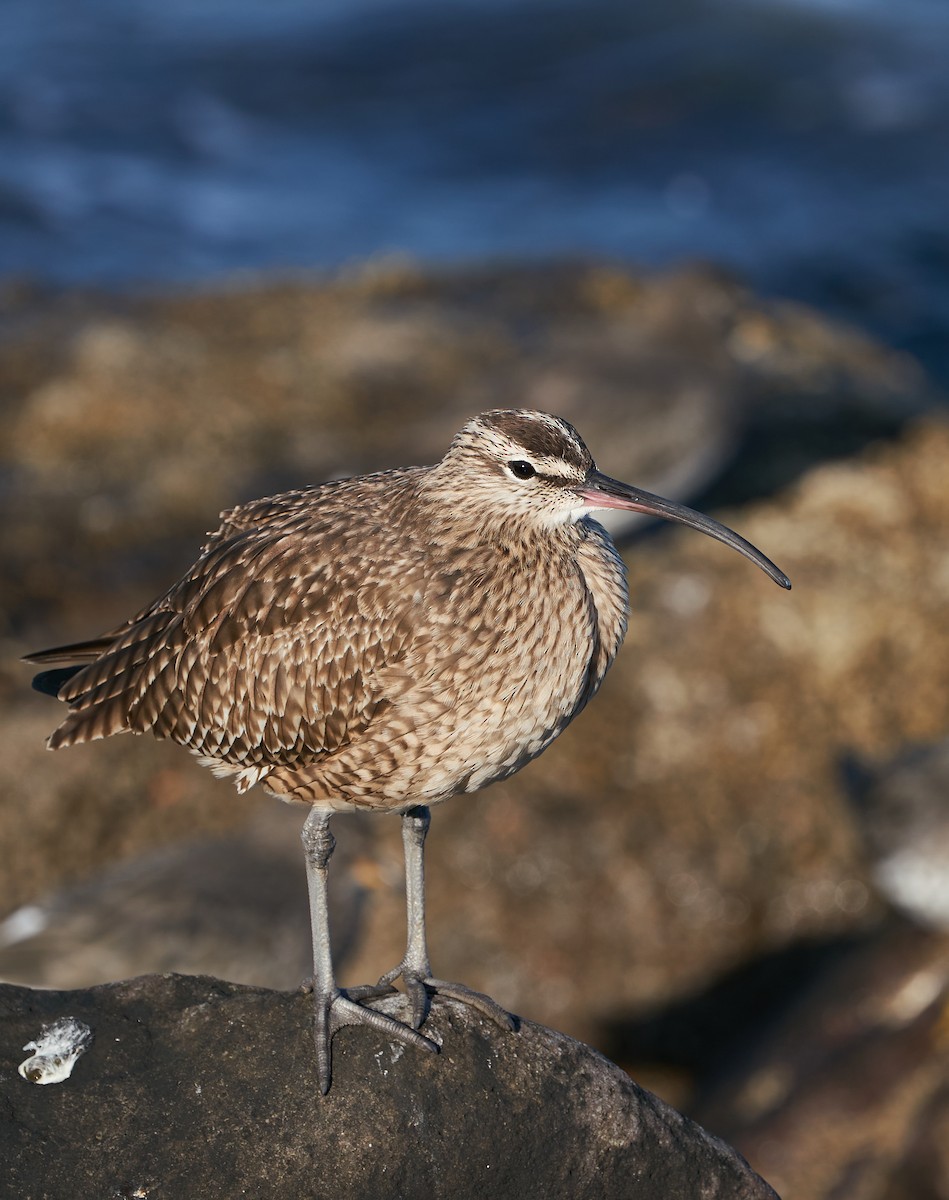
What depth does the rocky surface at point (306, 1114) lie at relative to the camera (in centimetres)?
528

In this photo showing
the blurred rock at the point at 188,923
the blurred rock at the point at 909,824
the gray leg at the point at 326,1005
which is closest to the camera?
the gray leg at the point at 326,1005

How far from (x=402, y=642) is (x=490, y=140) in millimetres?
29610

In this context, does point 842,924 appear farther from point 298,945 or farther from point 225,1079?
point 225,1079


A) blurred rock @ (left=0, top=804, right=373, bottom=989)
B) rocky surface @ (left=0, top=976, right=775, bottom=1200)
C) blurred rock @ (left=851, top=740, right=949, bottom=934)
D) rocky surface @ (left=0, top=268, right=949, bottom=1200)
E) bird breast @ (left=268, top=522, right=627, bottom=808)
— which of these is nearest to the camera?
rocky surface @ (left=0, top=976, right=775, bottom=1200)

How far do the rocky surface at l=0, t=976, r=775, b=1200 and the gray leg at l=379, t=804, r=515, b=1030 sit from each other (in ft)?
0.25

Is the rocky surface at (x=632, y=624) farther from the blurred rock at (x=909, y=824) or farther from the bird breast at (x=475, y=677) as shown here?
the bird breast at (x=475, y=677)

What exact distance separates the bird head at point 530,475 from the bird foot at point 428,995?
1965 millimetres

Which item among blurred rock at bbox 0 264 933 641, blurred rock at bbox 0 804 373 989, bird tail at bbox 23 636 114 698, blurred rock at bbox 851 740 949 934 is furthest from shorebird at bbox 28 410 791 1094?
blurred rock at bbox 0 264 933 641

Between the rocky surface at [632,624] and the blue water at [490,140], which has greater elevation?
the rocky surface at [632,624]

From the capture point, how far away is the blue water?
93.3 ft

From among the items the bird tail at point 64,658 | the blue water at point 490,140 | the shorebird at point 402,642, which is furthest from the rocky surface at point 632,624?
the blue water at point 490,140

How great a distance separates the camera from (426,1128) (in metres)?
5.63

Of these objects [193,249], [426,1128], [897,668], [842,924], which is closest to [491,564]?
[426,1128]

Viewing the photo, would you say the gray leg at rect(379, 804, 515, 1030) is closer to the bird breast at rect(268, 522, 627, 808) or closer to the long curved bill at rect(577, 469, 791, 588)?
the bird breast at rect(268, 522, 627, 808)
